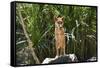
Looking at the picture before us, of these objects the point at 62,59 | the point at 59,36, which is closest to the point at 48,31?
the point at 59,36

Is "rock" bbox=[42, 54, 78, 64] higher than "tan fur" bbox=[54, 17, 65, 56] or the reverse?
the reverse

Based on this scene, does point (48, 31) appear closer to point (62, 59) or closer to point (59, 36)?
point (59, 36)

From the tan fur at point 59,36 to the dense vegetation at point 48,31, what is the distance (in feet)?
0.13

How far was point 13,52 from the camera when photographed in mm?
1976

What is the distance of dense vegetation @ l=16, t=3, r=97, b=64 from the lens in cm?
201

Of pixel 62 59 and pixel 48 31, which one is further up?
pixel 48 31

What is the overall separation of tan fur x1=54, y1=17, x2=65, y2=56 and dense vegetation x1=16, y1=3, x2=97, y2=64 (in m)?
0.04

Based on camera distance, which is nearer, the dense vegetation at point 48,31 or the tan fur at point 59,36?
the dense vegetation at point 48,31

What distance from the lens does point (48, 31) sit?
83.0 inches

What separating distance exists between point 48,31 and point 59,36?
12 centimetres

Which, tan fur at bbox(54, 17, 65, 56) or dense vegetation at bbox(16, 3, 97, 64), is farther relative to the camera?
tan fur at bbox(54, 17, 65, 56)

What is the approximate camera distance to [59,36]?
2.16 metres

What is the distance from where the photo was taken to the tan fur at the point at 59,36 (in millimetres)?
2146
